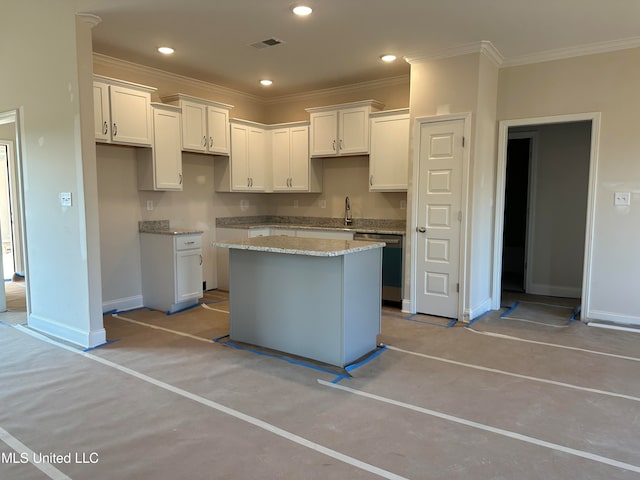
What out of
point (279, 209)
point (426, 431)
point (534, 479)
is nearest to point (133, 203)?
point (279, 209)

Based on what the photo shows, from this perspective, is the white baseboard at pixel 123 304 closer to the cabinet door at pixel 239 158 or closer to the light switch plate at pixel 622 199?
the cabinet door at pixel 239 158

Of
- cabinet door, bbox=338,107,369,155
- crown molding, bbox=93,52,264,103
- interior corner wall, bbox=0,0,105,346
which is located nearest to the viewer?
interior corner wall, bbox=0,0,105,346

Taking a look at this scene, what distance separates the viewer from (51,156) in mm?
3789

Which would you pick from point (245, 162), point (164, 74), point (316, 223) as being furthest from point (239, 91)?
point (316, 223)

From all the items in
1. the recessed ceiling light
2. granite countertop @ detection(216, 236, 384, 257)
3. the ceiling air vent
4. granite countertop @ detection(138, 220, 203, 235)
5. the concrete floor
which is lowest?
the concrete floor

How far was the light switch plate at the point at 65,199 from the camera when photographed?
368 centimetres

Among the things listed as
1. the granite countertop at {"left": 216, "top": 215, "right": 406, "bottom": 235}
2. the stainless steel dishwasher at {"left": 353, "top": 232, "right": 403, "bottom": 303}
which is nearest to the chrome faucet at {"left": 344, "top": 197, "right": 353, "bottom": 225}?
the granite countertop at {"left": 216, "top": 215, "right": 406, "bottom": 235}

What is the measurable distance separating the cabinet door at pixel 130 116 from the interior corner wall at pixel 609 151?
4.14 metres

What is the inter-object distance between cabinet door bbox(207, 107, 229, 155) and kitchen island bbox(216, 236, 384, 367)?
2.29m

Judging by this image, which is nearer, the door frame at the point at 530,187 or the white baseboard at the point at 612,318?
the white baseboard at the point at 612,318

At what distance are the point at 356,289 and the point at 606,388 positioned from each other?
1822 mm

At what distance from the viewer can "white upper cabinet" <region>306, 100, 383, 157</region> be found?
212 inches

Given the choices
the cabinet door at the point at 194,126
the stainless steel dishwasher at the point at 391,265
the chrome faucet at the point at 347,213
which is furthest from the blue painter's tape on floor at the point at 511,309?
the cabinet door at the point at 194,126

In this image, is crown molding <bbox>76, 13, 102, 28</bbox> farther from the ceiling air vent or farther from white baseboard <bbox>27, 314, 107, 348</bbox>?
white baseboard <bbox>27, 314, 107, 348</bbox>
